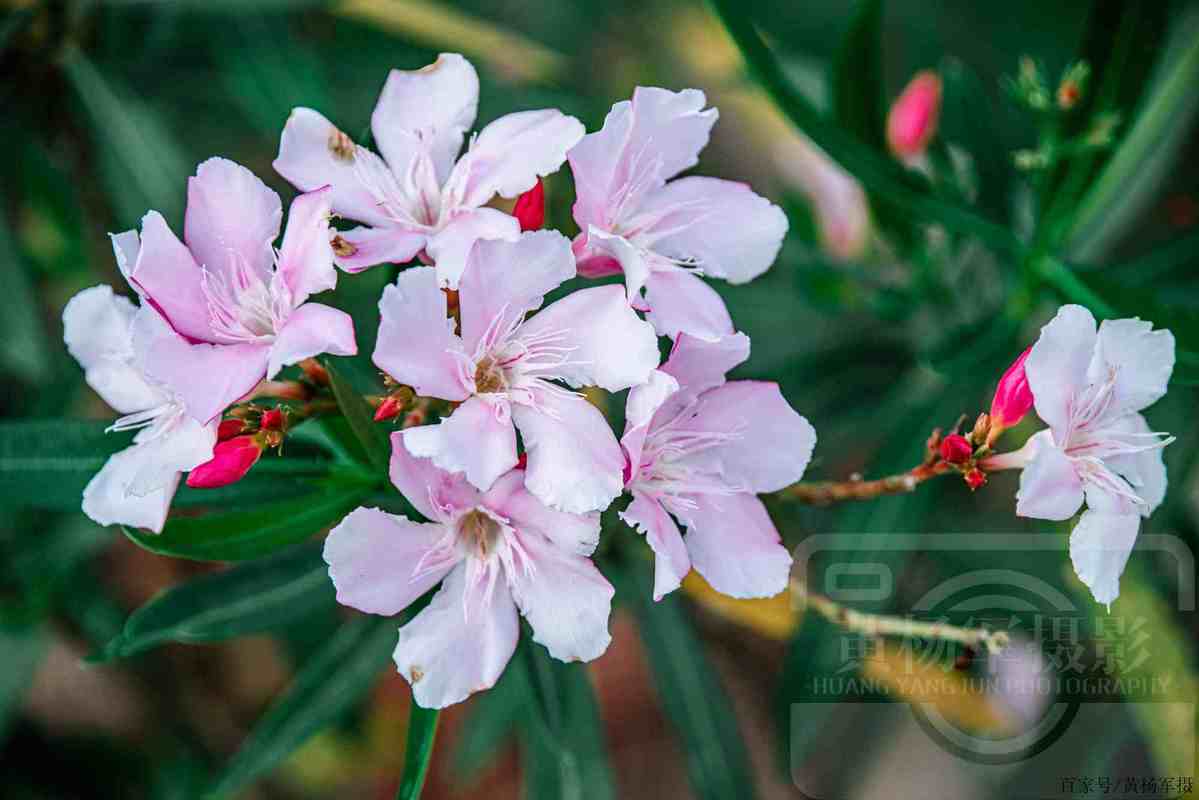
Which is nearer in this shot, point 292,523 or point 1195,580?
point 292,523

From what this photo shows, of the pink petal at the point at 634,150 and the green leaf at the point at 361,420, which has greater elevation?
the pink petal at the point at 634,150

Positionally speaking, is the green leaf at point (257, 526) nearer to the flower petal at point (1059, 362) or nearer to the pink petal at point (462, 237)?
the pink petal at point (462, 237)

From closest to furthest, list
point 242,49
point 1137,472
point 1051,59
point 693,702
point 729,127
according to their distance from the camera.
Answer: point 1137,472, point 693,702, point 242,49, point 1051,59, point 729,127

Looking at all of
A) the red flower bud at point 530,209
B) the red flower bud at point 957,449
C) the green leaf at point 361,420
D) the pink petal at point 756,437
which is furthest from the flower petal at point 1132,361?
the green leaf at point 361,420

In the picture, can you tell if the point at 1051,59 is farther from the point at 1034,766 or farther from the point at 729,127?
the point at 1034,766

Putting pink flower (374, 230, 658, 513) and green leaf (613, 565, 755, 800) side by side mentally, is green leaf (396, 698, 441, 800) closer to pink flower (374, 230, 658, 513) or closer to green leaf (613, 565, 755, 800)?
pink flower (374, 230, 658, 513)

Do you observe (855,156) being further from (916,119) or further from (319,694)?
(319,694)

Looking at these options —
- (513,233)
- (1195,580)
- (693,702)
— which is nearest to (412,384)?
(513,233)
